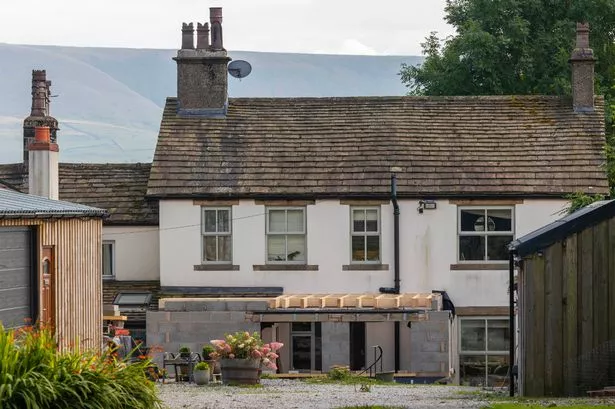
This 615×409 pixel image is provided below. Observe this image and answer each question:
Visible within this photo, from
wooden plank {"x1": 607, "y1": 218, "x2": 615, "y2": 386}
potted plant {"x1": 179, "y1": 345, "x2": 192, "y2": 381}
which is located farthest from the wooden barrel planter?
wooden plank {"x1": 607, "y1": 218, "x2": 615, "y2": 386}

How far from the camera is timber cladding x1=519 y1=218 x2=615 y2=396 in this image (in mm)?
22766

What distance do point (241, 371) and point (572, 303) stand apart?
25.1 feet

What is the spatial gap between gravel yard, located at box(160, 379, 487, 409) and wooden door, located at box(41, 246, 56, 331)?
2453mm

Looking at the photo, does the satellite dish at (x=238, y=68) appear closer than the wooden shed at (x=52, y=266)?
No

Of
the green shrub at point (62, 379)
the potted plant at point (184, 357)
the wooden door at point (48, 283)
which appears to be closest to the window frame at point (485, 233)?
the potted plant at point (184, 357)

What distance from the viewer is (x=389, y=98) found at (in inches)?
1695

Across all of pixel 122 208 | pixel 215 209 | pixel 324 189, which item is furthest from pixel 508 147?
pixel 122 208

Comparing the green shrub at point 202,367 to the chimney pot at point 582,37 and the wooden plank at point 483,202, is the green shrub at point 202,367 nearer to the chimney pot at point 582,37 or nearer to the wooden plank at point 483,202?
the wooden plank at point 483,202

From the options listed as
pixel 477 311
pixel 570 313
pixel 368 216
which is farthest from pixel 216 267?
pixel 570 313

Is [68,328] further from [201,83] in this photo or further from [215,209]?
[201,83]

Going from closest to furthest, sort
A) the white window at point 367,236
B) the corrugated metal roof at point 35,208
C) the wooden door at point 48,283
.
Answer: the corrugated metal roof at point 35,208
the wooden door at point 48,283
the white window at point 367,236

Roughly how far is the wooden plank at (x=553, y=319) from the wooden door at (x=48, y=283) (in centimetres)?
884

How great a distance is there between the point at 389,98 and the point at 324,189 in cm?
532

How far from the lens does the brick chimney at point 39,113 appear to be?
42406 mm
